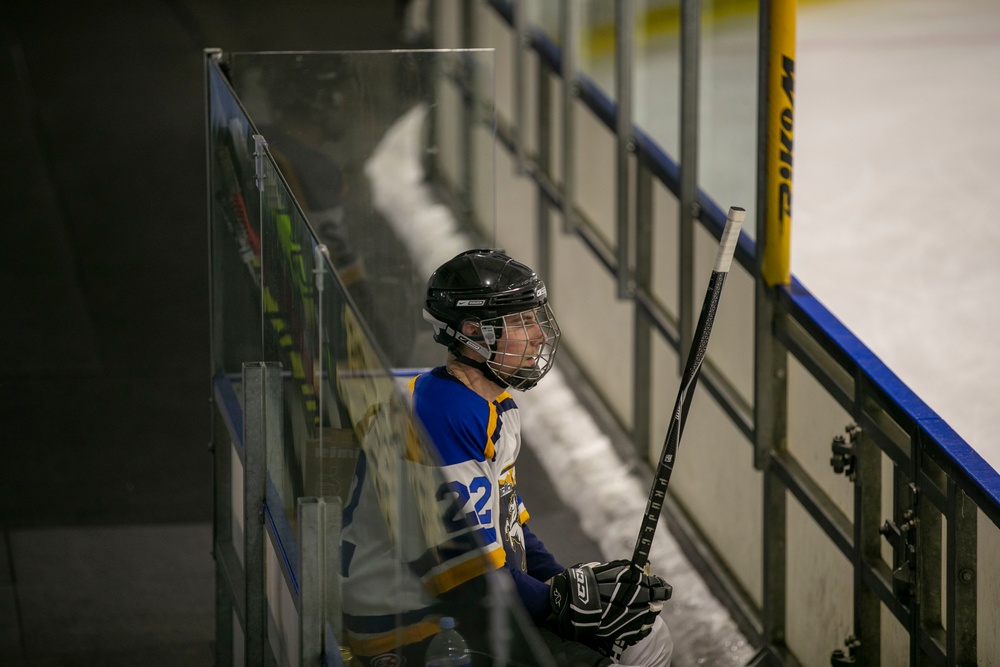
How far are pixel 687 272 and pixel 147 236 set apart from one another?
355 cm

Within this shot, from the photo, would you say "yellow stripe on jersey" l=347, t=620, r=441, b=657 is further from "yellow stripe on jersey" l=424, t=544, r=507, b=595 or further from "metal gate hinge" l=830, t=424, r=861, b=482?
"metal gate hinge" l=830, t=424, r=861, b=482

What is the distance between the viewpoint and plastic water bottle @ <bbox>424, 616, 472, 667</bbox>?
205 cm

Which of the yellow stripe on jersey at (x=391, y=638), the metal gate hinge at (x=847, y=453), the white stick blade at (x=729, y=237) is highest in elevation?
the white stick blade at (x=729, y=237)

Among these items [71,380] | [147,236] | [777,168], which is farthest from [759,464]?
[147,236]

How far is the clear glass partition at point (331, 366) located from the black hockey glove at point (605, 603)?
1.63ft

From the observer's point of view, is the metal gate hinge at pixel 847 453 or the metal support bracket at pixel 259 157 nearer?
the metal support bracket at pixel 259 157

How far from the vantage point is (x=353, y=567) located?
8.12ft

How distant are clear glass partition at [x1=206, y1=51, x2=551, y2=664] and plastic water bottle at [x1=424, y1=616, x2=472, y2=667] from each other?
2 cm

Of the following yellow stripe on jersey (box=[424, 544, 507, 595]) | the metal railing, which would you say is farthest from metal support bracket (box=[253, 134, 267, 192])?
the metal railing

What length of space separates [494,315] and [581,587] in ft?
1.96

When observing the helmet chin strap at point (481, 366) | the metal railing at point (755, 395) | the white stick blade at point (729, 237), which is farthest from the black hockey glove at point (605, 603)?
the metal railing at point (755, 395)

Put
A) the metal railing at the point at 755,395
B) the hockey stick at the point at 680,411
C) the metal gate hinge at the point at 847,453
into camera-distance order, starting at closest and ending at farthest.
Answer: the hockey stick at the point at 680,411
the metal railing at the point at 755,395
the metal gate hinge at the point at 847,453

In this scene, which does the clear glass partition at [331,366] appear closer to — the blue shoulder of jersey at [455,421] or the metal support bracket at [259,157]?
the metal support bracket at [259,157]

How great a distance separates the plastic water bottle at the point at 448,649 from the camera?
205cm
